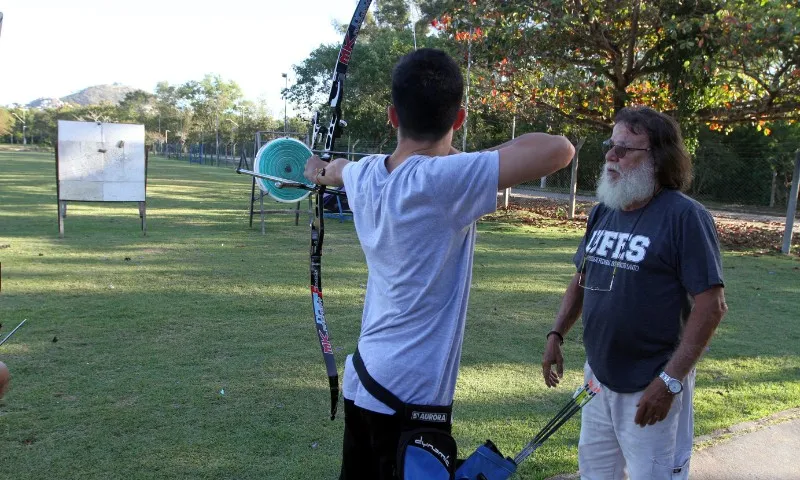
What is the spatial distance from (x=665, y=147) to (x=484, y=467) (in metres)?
1.36

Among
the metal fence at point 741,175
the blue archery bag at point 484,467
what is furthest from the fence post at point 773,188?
the blue archery bag at point 484,467

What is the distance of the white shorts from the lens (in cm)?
228

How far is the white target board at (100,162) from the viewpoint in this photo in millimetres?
11469

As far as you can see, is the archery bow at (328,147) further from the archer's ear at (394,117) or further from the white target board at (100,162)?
the white target board at (100,162)

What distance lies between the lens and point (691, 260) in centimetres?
220

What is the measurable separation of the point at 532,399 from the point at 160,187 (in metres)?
21.7

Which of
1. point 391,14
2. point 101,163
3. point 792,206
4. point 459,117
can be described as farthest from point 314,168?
point 391,14

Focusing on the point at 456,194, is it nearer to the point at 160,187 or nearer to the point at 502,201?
the point at 502,201

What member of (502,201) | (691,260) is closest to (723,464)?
(691,260)

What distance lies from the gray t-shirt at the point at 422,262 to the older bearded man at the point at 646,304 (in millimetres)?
865

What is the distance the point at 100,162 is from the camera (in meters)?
11.7

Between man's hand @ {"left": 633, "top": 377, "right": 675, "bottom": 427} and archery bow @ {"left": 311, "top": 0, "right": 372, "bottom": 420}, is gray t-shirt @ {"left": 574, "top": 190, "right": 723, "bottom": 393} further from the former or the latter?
archery bow @ {"left": 311, "top": 0, "right": 372, "bottom": 420}

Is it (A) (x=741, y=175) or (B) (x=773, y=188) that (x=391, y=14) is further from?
(B) (x=773, y=188)

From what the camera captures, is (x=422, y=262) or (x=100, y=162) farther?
(x=100, y=162)
